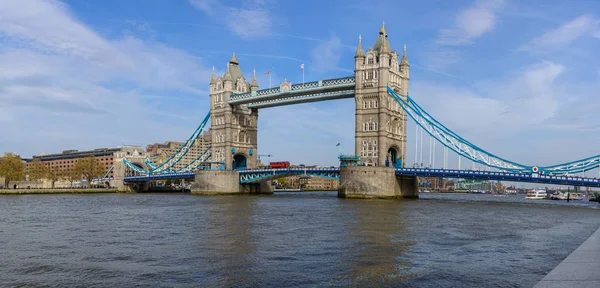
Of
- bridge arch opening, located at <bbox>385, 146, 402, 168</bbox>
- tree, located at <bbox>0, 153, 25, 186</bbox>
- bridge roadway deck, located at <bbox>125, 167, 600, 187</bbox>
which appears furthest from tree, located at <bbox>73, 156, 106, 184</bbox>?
bridge arch opening, located at <bbox>385, 146, 402, 168</bbox>

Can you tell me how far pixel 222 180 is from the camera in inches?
3632

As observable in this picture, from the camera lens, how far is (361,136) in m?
78.7

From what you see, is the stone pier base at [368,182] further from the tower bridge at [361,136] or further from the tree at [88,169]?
the tree at [88,169]

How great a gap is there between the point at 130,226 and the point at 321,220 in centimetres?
1310

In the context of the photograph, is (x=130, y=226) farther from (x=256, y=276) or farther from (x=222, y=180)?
(x=222, y=180)

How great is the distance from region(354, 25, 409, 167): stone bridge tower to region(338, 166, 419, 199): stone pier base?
512cm

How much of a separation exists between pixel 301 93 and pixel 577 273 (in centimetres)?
7782

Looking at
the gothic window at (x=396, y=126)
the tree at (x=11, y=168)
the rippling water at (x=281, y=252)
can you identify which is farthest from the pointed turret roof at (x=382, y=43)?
the tree at (x=11, y=168)

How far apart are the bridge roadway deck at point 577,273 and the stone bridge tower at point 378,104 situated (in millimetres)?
65038

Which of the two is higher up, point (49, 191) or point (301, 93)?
point (301, 93)

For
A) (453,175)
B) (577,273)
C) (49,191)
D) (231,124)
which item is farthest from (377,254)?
(49,191)

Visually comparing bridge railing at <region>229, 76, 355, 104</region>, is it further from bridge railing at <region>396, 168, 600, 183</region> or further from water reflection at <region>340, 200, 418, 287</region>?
water reflection at <region>340, 200, 418, 287</region>

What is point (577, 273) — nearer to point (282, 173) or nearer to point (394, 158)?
point (394, 158)

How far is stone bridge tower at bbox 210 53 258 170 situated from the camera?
98.9 meters
